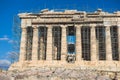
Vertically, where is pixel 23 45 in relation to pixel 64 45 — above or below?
above

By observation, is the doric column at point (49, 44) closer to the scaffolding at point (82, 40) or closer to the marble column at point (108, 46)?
the scaffolding at point (82, 40)

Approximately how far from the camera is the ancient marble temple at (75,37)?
244 feet

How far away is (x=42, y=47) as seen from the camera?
80250 mm

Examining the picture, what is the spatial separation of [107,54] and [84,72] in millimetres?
9586

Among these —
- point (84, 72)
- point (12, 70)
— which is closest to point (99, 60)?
point (84, 72)

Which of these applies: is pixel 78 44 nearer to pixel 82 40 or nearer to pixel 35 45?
pixel 82 40

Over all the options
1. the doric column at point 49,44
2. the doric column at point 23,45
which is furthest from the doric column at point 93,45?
the doric column at point 23,45

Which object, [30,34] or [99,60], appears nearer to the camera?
[99,60]

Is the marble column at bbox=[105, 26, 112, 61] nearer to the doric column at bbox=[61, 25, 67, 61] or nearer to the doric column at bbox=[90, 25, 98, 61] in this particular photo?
the doric column at bbox=[90, 25, 98, 61]

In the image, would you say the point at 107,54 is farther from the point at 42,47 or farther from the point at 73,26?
the point at 42,47

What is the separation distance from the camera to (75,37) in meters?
76.2

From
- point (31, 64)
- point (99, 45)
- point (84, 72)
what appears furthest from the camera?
point (99, 45)

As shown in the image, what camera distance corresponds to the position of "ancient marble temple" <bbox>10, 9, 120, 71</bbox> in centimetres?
7450

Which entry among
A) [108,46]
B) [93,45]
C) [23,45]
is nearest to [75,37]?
[93,45]
